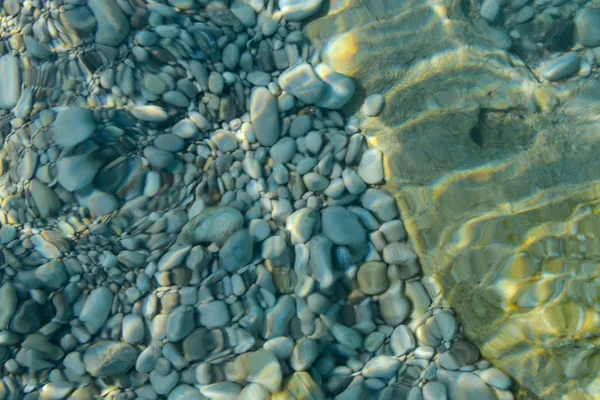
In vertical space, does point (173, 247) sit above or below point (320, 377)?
above

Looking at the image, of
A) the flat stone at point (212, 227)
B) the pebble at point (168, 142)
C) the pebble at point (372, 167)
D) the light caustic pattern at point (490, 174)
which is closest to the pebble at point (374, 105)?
the light caustic pattern at point (490, 174)

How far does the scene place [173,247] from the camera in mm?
2184

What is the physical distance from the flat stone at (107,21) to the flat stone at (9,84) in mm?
416

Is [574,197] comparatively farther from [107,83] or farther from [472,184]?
[107,83]

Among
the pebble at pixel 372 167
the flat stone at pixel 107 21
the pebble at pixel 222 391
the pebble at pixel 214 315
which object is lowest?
the pebble at pixel 222 391

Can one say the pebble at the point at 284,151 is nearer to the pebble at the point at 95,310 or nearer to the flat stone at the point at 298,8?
the flat stone at the point at 298,8

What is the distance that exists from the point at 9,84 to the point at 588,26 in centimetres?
293

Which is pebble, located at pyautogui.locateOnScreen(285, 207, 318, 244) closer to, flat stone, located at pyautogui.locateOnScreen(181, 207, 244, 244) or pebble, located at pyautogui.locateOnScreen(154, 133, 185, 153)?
flat stone, located at pyautogui.locateOnScreen(181, 207, 244, 244)

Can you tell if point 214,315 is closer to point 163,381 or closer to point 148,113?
point 163,381

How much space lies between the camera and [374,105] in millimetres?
2418

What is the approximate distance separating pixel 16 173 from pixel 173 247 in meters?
0.82

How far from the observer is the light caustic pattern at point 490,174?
1.96 m

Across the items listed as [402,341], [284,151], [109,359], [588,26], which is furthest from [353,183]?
[588,26]

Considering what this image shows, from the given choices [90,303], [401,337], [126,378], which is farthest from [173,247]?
[401,337]
